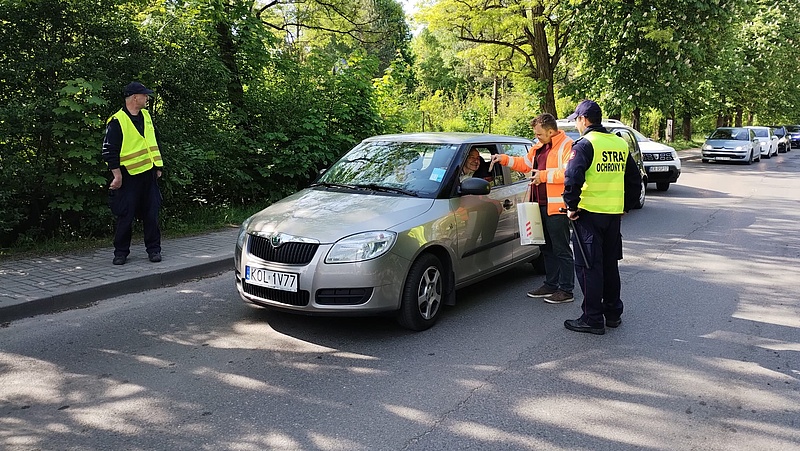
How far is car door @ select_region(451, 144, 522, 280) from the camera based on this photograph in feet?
18.8

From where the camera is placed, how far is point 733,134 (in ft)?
92.7

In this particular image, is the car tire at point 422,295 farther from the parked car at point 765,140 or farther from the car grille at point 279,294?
the parked car at point 765,140

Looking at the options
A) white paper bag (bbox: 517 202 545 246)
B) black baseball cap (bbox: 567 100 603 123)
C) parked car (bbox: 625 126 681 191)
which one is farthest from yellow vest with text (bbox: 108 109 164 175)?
parked car (bbox: 625 126 681 191)

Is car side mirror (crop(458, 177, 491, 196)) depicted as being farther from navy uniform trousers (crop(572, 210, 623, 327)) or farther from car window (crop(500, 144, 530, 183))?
car window (crop(500, 144, 530, 183))

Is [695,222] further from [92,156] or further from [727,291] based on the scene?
[92,156]

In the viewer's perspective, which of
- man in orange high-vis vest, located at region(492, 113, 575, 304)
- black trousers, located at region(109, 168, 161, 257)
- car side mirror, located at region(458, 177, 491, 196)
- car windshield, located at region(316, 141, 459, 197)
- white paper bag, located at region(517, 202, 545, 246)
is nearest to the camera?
car side mirror, located at region(458, 177, 491, 196)

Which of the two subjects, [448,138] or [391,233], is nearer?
[391,233]

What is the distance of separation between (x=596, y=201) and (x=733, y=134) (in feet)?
88.6

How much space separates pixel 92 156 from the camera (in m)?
7.81

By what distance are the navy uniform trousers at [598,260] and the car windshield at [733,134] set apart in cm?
2610

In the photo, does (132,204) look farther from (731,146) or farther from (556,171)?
(731,146)

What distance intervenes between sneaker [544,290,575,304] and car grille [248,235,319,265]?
8.59ft

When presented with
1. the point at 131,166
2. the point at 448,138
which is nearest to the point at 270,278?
the point at 448,138

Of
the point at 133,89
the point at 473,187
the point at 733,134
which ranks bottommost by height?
the point at 473,187
